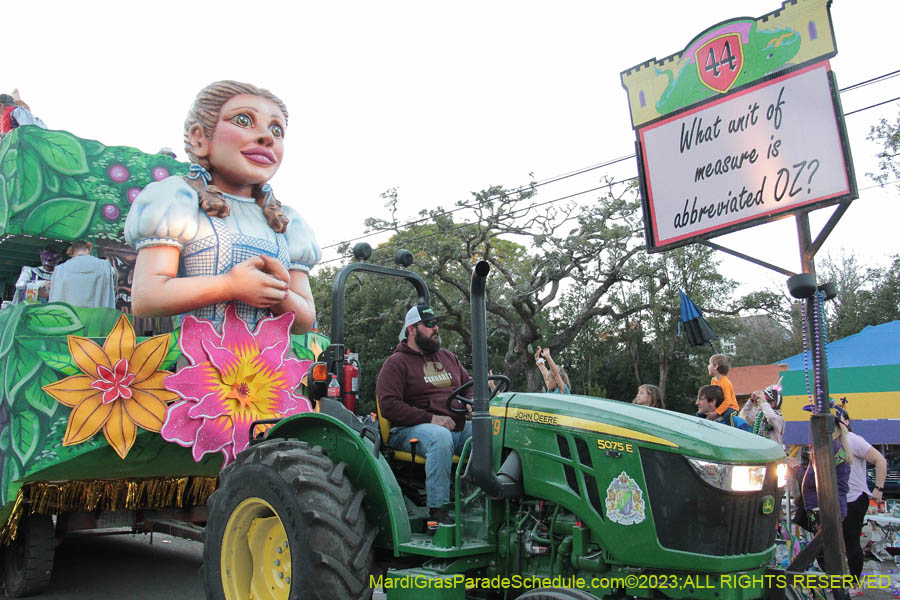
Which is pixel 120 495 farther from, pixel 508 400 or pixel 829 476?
pixel 829 476

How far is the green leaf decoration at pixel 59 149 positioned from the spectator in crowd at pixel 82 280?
2.24ft

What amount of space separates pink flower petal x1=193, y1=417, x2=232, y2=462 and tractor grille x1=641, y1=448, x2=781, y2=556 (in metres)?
3.66

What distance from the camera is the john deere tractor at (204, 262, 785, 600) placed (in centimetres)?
300

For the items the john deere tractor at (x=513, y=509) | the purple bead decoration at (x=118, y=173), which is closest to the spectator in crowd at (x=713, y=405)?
the john deere tractor at (x=513, y=509)

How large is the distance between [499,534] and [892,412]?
25.7 ft

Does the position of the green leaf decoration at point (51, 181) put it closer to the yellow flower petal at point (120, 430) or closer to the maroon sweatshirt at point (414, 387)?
the yellow flower petal at point (120, 430)

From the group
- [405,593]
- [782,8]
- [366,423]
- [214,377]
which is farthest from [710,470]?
[214,377]

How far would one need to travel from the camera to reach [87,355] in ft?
17.0

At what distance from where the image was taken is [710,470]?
299 centimetres

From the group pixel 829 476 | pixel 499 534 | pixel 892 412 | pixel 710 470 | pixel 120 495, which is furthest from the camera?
pixel 892 412

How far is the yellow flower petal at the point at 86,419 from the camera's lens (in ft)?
16.4

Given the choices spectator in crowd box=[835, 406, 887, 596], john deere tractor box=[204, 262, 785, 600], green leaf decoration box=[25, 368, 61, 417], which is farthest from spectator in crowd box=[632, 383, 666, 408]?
green leaf decoration box=[25, 368, 61, 417]

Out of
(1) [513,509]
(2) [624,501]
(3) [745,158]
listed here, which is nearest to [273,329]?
(1) [513,509]

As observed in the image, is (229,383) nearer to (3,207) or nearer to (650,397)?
(3,207)
